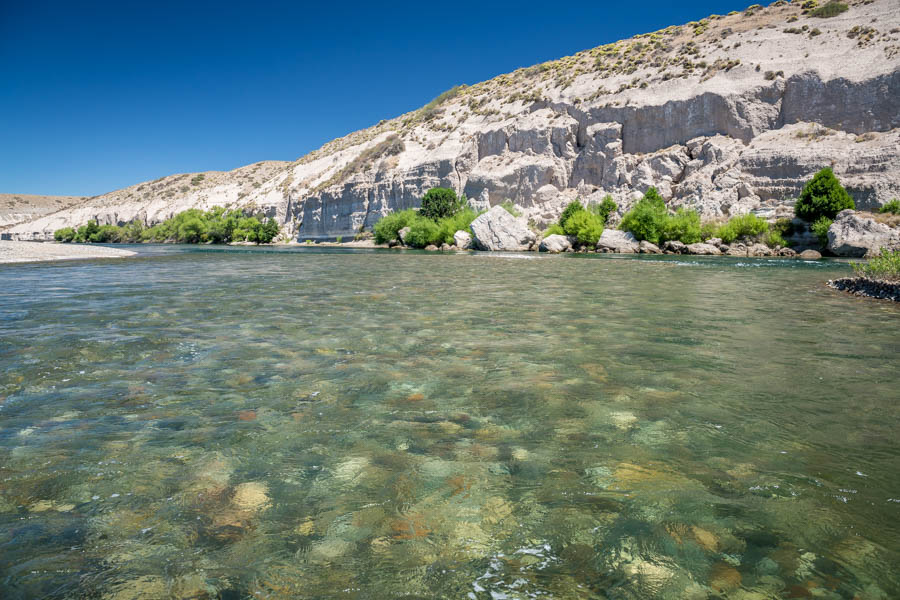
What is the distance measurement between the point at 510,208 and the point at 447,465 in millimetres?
56293

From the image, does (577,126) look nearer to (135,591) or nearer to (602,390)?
(602,390)

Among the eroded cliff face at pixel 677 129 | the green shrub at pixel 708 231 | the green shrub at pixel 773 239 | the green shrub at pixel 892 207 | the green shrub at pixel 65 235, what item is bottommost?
the green shrub at pixel 773 239

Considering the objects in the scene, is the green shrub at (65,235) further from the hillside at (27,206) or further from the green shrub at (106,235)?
the hillside at (27,206)

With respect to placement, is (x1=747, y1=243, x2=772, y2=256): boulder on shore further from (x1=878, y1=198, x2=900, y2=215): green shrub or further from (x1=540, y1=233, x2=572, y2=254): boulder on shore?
(x1=540, y1=233, x2=572, y2=254): boulder on shore

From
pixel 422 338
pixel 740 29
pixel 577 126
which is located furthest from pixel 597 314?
pixel 740 29

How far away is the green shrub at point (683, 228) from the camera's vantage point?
42.9 m

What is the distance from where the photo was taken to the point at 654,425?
14.8 feet

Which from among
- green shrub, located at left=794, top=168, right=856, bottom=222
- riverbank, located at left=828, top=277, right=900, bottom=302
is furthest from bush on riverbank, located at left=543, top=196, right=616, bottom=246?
riverbank, located at left=828, top=277, right=900, bottom=302

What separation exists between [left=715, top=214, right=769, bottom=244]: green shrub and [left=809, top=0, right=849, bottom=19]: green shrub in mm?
31529

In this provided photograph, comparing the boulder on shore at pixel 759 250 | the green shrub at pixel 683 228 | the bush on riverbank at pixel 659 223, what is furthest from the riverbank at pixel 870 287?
the bush on riverbank at pixel 659 223

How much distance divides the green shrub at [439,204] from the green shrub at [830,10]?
45.7 metres

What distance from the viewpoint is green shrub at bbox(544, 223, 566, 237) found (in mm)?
49938

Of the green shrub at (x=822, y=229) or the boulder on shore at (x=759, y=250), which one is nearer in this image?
the green shrub at (x=822, y=229)

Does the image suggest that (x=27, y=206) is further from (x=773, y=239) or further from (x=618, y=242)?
(x=773, y=239)
